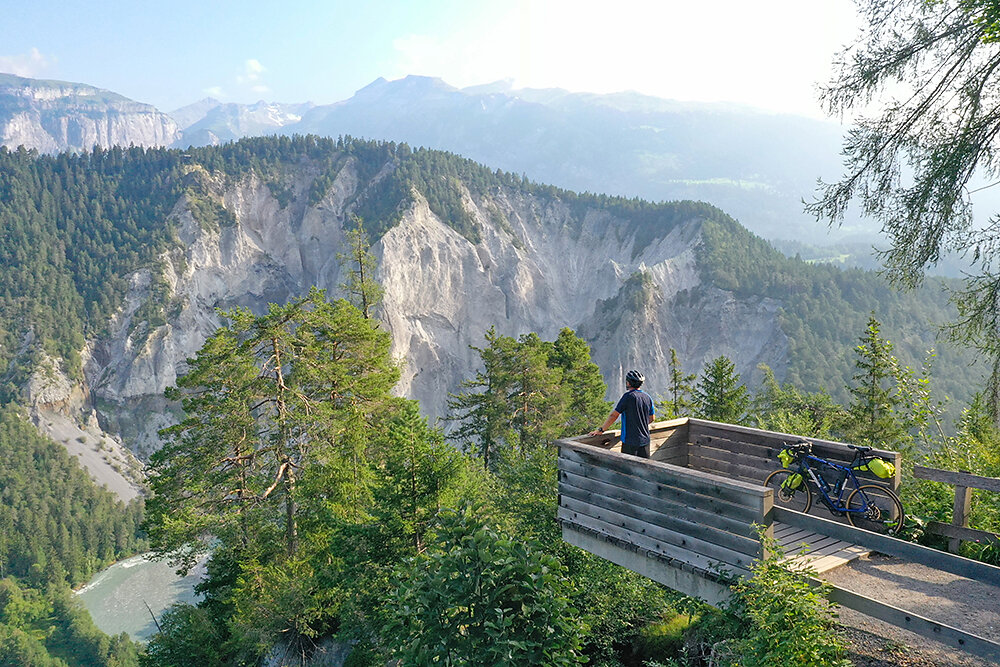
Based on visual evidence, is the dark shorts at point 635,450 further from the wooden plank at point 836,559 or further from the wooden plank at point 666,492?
the wooden plank at point 836,559

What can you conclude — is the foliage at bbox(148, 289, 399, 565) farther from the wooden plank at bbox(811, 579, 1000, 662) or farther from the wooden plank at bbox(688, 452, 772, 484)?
the wooden plank at bbox(811, 579, 1000, 662)

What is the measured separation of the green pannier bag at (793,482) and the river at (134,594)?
77.3 m

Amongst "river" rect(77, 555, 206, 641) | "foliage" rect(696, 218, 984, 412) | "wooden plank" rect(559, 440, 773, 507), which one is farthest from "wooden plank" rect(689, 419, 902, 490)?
"foliage" rect(696, 218, 984, 412)

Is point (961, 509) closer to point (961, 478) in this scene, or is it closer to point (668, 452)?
point (961, 478)

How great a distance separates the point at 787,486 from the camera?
8117 mm

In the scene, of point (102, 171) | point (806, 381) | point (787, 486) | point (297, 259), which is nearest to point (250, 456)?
point (787, 486)

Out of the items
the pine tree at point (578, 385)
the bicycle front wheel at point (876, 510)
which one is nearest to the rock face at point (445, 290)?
the pine tree at point (578, 385)

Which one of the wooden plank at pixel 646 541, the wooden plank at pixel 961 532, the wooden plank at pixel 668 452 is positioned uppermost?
the wooden plank at pixel 961 532

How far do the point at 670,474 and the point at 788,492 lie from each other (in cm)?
241

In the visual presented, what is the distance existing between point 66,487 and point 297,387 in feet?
334

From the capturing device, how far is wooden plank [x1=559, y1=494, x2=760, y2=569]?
21.0 feet

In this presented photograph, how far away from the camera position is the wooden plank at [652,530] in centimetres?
640

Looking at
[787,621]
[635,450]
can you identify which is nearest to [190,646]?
[635,450]

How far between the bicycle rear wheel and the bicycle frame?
0.17m
